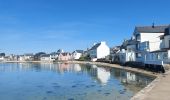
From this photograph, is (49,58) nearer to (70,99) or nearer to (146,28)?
(146,28)

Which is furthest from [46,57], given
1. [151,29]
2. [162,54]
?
[162,54]

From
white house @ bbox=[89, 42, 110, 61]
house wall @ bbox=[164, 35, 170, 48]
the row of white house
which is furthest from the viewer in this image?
white house @ bbox=[89, 42, 110, 61]

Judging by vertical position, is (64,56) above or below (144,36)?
below

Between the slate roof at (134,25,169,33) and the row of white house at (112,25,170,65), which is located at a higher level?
the slate roof at (134,25,169,33)

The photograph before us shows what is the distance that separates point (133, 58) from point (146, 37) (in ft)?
26.1

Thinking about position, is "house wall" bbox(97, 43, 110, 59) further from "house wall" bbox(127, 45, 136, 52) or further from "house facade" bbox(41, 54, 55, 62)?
"house facade" bbox(41, 54, 55, 62)

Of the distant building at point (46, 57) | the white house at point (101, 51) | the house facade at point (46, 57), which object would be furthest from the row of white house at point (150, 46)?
the house facade at point (46, 57)

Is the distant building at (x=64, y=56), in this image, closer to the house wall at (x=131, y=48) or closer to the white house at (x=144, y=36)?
the house wall at (x=131, y=48)

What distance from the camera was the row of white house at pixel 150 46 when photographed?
56594 mm

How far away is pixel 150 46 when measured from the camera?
6366 cm

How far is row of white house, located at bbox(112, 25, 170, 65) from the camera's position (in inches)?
2228

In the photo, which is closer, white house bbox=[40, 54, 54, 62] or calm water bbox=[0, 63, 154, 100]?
calm water bbox=[0, 63, 154, 100]

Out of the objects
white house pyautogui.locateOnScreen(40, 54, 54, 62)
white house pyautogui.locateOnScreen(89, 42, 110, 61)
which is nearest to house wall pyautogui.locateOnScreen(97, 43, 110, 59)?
white house pyautogui.locateOnScreen(89, 42, 110, 61)

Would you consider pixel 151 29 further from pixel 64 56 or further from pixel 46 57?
pixel 46 57
